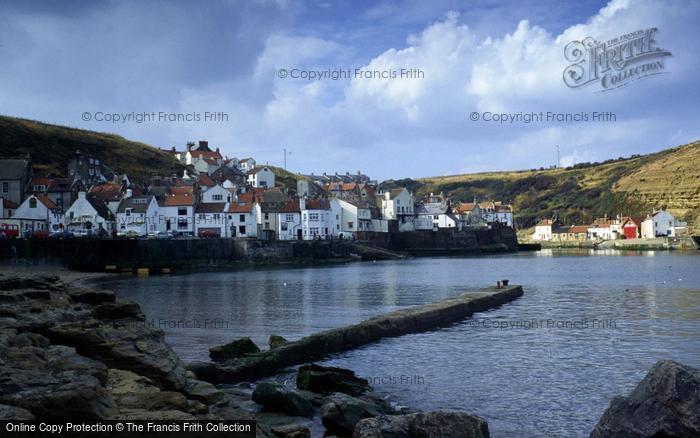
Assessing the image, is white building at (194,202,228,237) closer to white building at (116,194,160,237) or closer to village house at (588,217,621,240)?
white building at (116,194,160,237)

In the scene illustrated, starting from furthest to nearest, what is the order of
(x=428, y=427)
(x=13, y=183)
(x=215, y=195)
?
1. (x=215, y=195)
2. (x=13, y=183)
3. (x=428, y=427)

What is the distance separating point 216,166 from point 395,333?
13836 cm

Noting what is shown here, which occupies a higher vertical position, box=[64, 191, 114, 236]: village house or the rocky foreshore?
box=[64, 191, 114, 236]: village house

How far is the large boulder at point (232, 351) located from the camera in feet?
74.9

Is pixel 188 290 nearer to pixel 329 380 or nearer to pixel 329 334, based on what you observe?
pixel 329 334

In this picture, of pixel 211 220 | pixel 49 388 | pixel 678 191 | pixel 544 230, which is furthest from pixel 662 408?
pixel 678 191

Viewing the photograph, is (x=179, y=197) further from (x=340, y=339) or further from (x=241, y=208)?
(x=340, y=339)

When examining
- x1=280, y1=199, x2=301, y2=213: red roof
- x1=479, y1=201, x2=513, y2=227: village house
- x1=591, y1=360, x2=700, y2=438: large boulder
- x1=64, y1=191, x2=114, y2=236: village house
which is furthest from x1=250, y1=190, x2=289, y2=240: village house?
x1=591, y1=360, x2=700, y2=438: large boulder

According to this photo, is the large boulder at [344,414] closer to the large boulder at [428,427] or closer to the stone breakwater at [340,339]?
the large boulder at [428,427]

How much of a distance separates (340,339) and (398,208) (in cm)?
11603

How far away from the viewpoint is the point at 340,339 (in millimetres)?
25734

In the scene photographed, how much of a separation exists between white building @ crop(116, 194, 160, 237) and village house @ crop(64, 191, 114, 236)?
2.12 metres

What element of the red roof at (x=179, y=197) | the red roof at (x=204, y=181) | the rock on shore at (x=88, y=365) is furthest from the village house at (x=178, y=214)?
the rock on shore at (x=88, y=365)

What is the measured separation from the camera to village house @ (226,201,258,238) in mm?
101812
